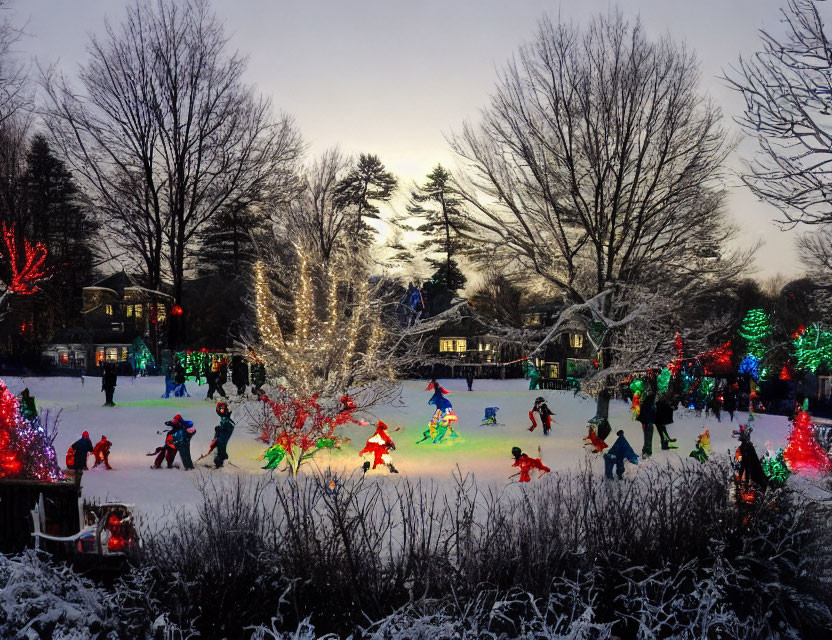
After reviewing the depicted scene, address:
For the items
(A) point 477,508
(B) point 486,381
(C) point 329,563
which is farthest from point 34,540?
(B) point 486,381

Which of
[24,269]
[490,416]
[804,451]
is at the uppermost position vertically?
[24,269]

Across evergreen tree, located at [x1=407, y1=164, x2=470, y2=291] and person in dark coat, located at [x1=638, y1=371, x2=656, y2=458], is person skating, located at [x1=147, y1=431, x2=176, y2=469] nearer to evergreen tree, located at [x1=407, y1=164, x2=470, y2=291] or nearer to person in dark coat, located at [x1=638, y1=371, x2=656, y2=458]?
person in dark coat, located at [x1=638, y1=371, x2=656, y2=458]

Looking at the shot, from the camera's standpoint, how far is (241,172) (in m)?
27.7

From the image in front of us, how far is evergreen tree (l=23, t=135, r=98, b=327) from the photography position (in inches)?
1609

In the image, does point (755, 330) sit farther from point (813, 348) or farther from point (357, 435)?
point (357, 435)

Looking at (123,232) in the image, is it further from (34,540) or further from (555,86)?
(34,540)

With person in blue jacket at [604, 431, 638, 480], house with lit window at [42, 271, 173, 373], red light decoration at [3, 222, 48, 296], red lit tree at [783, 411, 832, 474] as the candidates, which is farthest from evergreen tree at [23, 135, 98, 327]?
red lit tree at [783, 411, 832, 474]

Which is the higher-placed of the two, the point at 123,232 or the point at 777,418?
the point at 123,232

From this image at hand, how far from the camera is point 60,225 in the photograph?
45531 mm

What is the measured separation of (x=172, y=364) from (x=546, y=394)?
1466cm

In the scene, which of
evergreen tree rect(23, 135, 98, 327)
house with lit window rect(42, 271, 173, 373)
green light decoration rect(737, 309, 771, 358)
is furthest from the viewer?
house with lit window rect(42, 271, 173, 373)

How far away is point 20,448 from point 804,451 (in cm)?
1303

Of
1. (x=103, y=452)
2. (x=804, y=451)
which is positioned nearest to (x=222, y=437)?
(x=103, y=452)

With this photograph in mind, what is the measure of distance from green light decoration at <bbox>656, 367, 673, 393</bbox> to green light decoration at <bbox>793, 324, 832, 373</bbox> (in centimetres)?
1117
